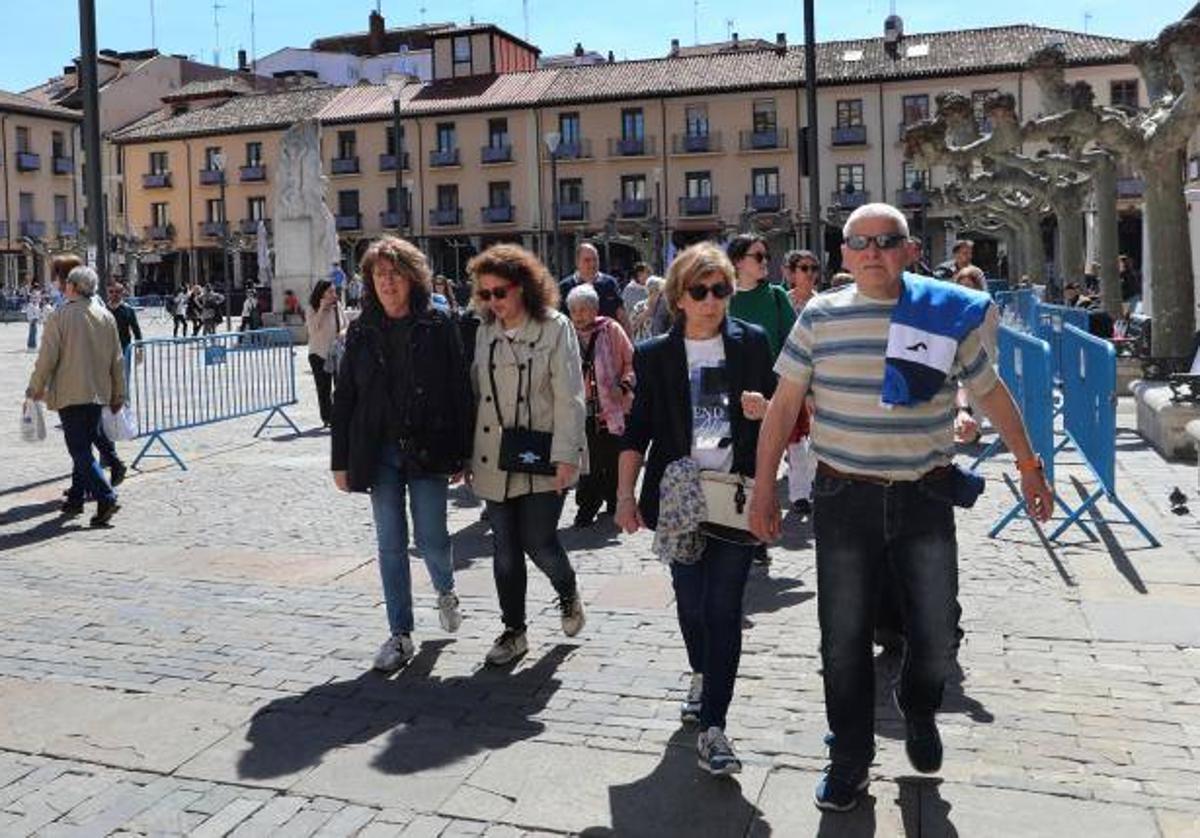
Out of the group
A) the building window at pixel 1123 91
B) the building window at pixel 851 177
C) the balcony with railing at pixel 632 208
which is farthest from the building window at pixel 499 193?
the building window at pixel 1123 91

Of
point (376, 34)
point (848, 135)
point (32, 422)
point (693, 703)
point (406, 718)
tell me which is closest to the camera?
point (693, 703)

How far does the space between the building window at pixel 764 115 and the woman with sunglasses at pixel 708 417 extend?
58580mm

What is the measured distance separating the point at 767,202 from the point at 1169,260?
4630 centimetres

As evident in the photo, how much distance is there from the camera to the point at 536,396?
5.58 metres

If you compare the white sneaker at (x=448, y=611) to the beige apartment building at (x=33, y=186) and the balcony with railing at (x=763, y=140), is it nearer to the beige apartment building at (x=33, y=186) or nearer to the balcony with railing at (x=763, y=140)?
the balcony with railing at (x=763, y=140)

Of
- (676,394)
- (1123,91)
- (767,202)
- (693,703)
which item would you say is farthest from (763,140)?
(676,394)

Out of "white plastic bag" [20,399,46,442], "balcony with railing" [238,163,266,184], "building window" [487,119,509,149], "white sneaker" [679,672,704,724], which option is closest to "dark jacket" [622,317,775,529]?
"white sneaker" [679,672,704,724]

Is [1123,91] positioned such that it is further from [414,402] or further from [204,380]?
[414,402]

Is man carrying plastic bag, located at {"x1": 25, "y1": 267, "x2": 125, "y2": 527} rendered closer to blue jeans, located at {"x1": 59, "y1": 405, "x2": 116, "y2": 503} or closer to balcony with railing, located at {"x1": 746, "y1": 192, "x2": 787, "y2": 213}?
blue jeans, located at {"x1": 59, "y1": 405, "x2": 116, "y2": 503}

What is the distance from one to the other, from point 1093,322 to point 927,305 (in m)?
13.6

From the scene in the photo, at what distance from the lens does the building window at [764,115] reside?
202ft

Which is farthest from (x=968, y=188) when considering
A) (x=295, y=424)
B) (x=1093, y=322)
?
(x=295, y=424)

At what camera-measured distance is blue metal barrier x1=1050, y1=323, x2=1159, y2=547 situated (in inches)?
305

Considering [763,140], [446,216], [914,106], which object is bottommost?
[446,216]
